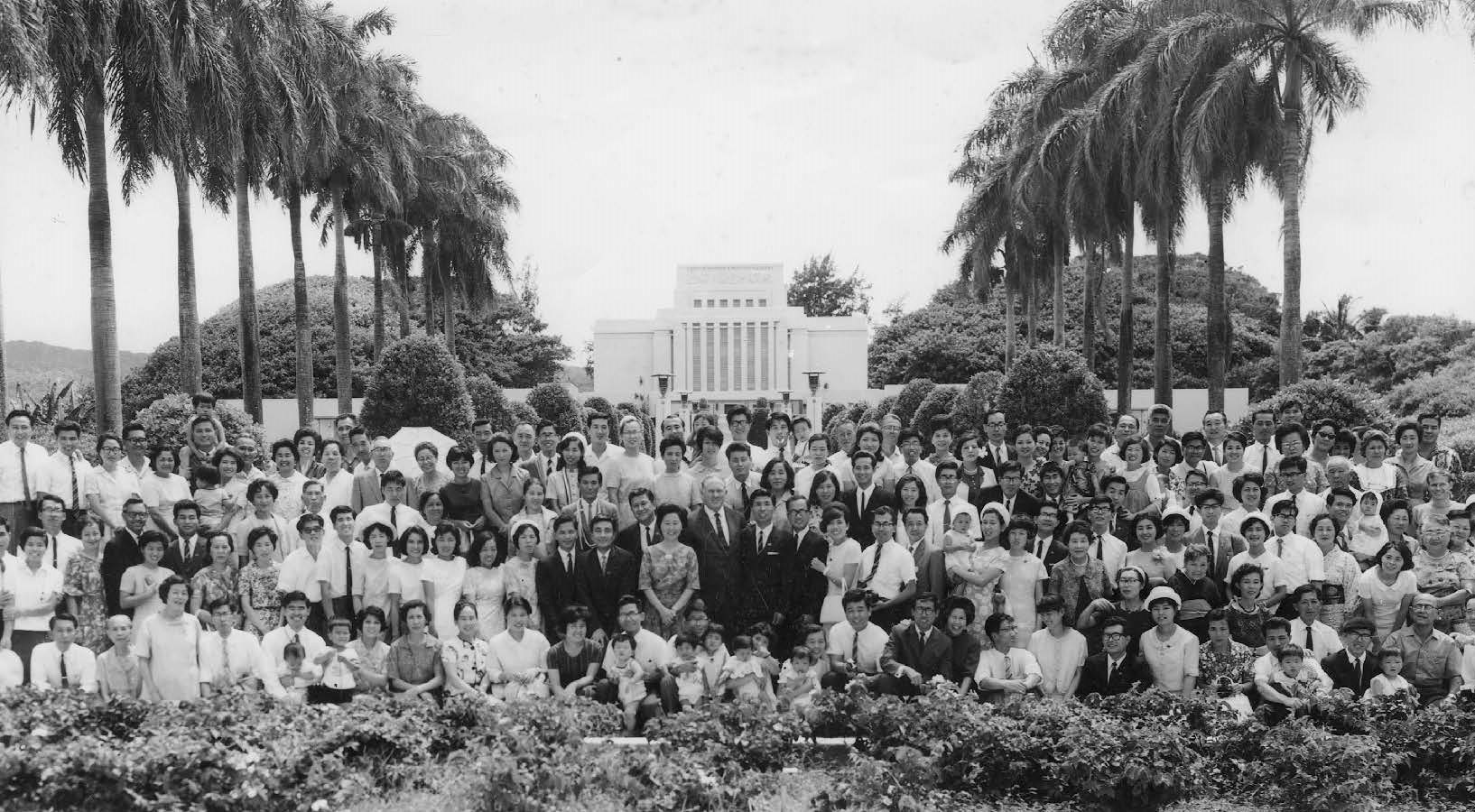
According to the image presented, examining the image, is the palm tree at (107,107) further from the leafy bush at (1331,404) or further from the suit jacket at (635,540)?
the leafy bush at (1331,404)

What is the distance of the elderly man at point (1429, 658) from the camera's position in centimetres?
744

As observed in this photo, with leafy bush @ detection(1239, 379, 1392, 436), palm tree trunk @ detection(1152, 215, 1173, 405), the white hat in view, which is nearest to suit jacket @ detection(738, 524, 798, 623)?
the white hat

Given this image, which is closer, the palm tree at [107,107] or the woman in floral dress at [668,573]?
the woman in floral dress at [668,573]

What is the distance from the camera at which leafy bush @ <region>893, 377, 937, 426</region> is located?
94.0 ft

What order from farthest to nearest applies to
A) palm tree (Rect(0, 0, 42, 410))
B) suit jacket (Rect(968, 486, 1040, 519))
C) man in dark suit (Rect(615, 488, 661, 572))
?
1. palm tree (Rect(0, 0, 42, 410))
2. suit jacket (Rect(968, 486, 1040, 519))
3. man in dark suit (Rect(615, 488, 661, 572))

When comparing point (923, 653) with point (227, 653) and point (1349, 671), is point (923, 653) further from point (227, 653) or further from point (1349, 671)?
point (227, 653)

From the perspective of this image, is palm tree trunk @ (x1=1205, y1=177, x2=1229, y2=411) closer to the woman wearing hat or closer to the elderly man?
the elderly man

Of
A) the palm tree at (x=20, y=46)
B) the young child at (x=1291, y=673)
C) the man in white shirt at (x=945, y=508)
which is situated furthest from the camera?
the palm tree at (x=20, y=46)

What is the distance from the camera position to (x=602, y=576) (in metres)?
8.04

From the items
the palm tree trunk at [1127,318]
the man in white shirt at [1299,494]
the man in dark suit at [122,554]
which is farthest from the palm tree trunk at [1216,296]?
the man in dark suit at [122,554]

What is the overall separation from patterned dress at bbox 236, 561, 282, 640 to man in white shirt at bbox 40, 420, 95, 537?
172 cm

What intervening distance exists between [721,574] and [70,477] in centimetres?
473

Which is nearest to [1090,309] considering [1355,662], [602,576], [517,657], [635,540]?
[1355,662]

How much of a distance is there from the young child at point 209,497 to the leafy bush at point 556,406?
1511 centimetres
